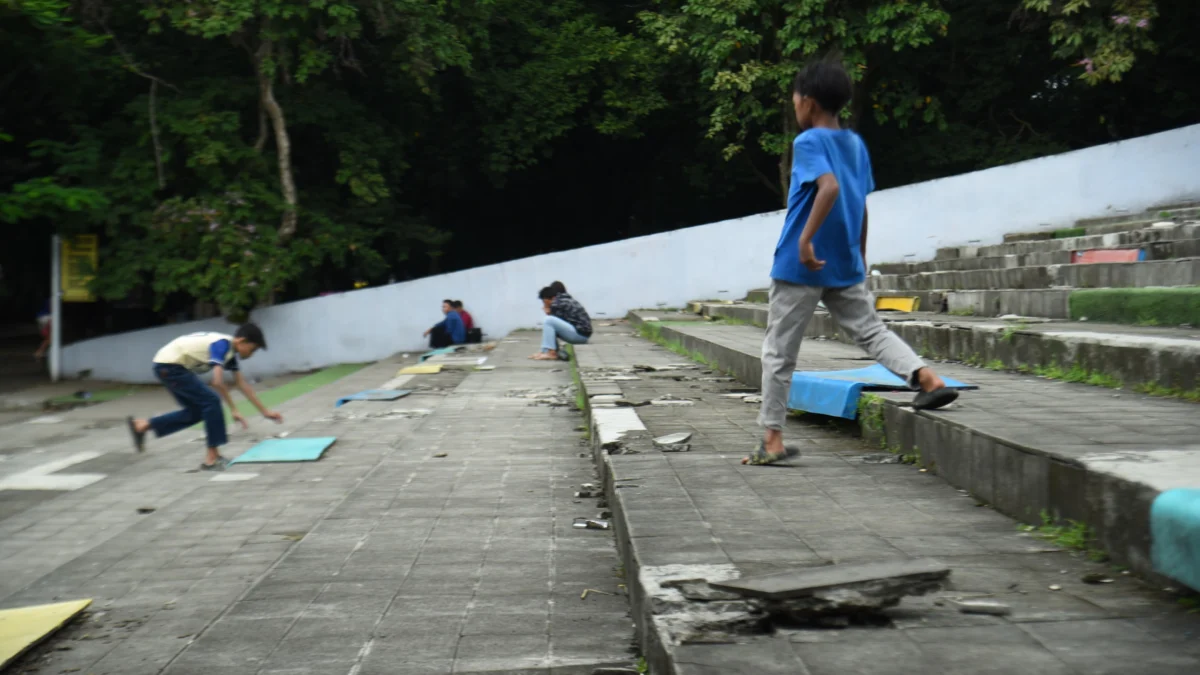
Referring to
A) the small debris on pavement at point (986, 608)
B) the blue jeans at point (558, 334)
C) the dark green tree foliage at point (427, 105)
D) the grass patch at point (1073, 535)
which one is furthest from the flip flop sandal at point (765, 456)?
the dark green tree foliage at point (427, 105)

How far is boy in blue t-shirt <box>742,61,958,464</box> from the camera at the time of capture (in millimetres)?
4277

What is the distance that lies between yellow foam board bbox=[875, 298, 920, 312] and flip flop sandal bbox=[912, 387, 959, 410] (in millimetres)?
6420

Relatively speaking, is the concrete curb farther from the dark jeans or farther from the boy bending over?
the dark jeans

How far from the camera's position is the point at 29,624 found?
13.2 feet

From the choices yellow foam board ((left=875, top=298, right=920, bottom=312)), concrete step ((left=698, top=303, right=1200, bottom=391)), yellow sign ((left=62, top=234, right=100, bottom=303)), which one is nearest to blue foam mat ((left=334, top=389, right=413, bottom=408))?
yellow foam board ((left=875, top=298, right=920, bottom=312))

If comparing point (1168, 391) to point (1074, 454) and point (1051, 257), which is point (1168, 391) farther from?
point (1051, 257)

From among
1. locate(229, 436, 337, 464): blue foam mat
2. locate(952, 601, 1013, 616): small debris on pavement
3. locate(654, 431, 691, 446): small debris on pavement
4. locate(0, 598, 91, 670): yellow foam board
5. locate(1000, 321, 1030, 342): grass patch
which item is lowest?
locate(0, 598, 91, 670): yellow foam board

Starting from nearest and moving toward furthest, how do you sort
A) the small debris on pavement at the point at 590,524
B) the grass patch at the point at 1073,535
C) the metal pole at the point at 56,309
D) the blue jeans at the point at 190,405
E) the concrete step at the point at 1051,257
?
the grass patch at the point at 1073,535
the small debris on pavement at the point at 590,524
the concrete step at the point at 1051,257
the blue jeans at the point at 190,405
the metal pole at the point at 56,309

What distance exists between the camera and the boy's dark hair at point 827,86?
4.30 meters

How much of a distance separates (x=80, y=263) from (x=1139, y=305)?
1857cm

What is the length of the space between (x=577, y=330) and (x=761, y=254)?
711 cm

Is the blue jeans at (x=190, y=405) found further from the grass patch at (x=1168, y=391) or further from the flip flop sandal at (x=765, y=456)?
the grass patch at (x=1168, y=391)

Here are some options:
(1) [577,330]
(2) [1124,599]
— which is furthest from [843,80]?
(1) [577,330]

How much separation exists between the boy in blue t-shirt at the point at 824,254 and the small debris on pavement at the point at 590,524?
0.98m
